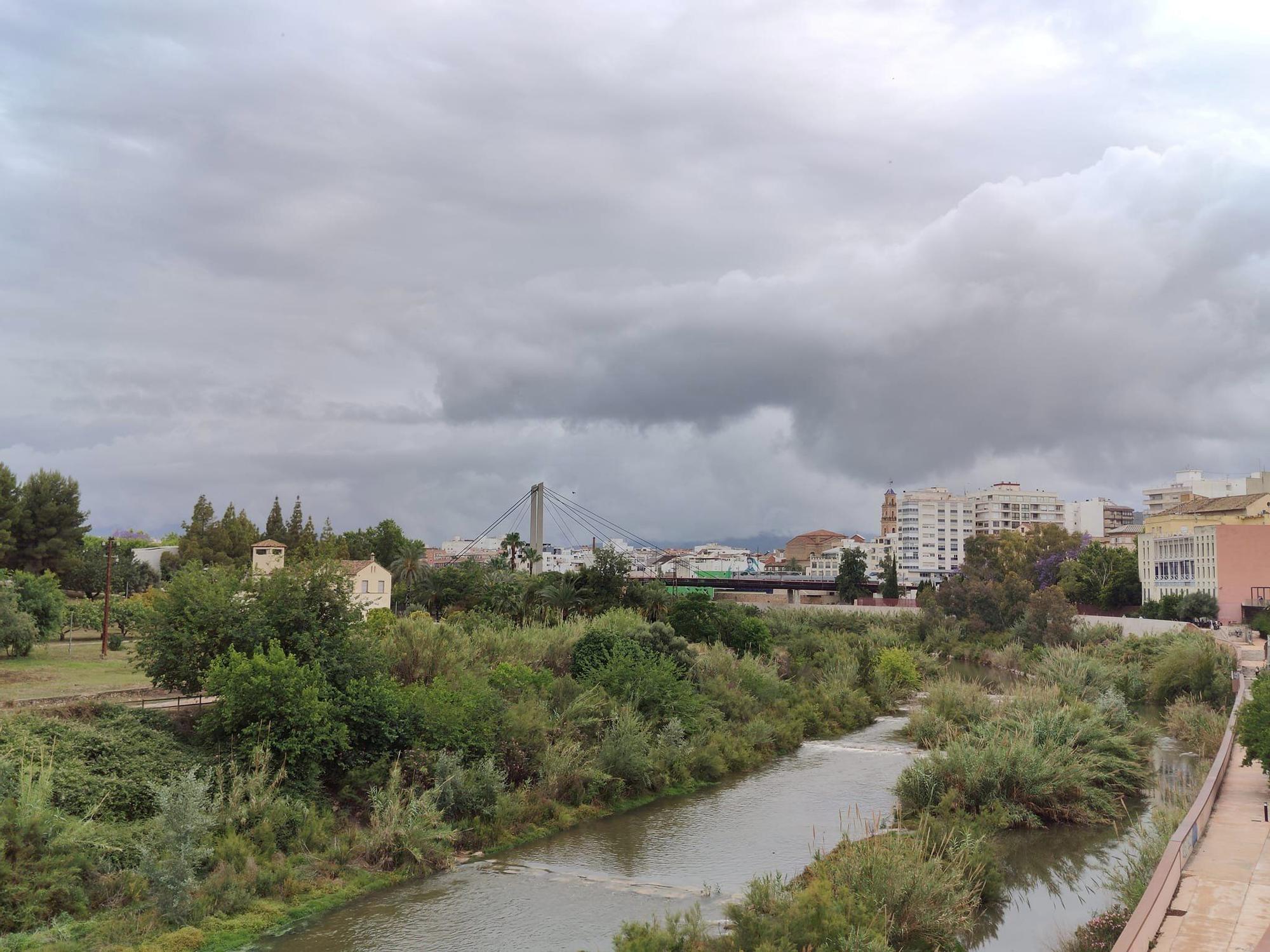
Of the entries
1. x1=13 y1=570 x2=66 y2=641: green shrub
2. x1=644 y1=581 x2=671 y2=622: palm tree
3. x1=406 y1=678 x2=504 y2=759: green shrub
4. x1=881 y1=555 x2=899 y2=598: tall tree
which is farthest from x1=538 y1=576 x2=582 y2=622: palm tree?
x1=881 y1=555 x2=899 y2=598: tall tree

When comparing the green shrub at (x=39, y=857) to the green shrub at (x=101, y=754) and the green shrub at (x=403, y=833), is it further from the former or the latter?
the green shrub at (x=403, y=833)

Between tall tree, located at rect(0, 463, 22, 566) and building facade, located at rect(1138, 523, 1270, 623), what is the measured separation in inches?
2801

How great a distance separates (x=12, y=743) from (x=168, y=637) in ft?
13.3

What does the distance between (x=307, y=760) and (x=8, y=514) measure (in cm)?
5091

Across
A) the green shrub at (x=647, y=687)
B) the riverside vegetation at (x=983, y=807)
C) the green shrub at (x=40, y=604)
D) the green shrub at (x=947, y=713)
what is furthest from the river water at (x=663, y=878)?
the green shrub at (x=40, y=604)

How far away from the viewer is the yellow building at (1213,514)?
71.7m

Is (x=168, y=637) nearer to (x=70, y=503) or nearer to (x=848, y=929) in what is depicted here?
(x=848, y=929)

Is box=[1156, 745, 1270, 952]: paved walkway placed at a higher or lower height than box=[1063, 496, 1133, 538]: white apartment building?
lower

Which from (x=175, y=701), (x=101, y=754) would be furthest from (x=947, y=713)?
(x=101, y=754)

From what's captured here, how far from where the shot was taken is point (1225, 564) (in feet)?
198

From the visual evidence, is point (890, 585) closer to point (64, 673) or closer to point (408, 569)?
point (408, 569)

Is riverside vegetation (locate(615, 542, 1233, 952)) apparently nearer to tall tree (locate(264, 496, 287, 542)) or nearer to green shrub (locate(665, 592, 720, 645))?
green shrub (locate(665, 592, 720, 645))

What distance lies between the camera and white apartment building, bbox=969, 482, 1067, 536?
169 metres

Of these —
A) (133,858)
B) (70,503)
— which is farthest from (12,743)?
(70,503)
